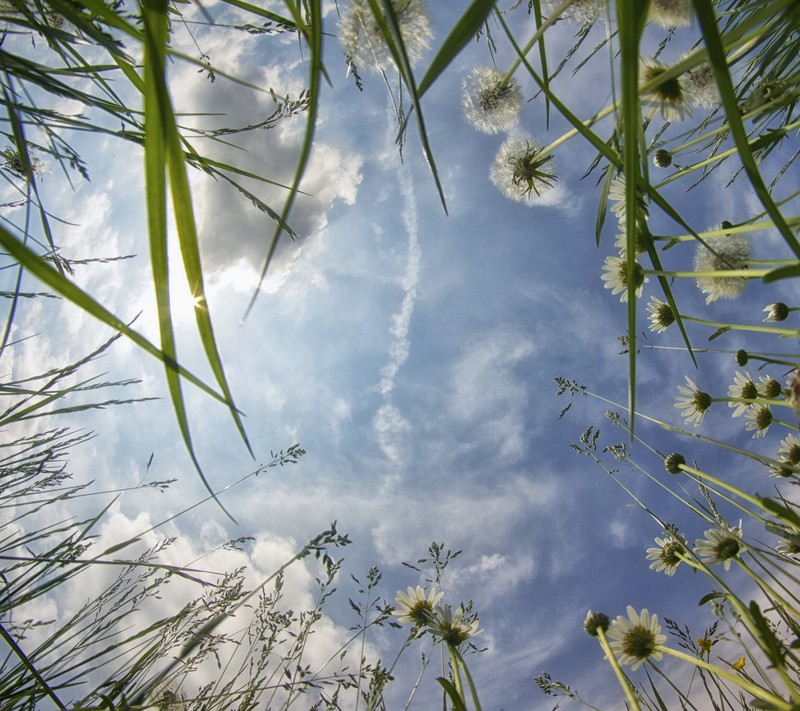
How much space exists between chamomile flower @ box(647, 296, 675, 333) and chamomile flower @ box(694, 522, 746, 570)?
64 centimetres

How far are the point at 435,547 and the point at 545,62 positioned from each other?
3.65 ft

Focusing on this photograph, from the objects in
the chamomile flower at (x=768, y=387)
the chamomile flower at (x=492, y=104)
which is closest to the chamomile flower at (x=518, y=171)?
the chamomile flower at (x=492, y=104)

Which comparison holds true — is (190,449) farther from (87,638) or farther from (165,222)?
(87,638)

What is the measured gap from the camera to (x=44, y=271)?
0.33 m

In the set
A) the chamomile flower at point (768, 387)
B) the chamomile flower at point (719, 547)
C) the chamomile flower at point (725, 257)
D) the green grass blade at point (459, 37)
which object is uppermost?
the chamomile flower at point (725, 257)

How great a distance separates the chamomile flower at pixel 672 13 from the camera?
0.60 meters

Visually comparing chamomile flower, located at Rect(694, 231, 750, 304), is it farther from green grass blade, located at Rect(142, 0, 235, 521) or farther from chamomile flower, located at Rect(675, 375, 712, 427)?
green grass blade, located at Rect(142, 0, 235, 521)

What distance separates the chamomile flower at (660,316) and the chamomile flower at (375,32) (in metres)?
1.00

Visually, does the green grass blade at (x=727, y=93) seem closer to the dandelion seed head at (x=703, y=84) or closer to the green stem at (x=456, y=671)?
the green stem at (x=456, y=671)

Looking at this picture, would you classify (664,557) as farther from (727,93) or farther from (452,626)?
(727,93)

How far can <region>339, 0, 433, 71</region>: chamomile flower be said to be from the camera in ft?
2.15

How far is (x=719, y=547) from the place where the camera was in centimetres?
78

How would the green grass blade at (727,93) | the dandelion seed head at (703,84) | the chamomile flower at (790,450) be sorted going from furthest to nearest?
the chamomile flower at (790,450) < the dandelion seed head at (703,84) < the green grass blade at (727,93)

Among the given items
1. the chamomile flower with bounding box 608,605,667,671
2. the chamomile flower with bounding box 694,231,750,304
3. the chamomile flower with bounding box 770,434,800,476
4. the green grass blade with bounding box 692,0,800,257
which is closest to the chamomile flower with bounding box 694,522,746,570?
the chamomile flower with bounding box 608,605,667,671
